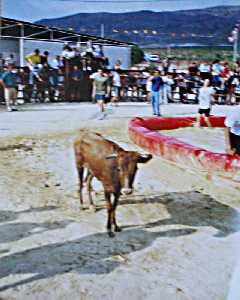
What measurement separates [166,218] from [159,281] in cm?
187

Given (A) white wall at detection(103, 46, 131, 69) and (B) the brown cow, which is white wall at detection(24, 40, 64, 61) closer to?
(A) white wall at detection(103, 46, 131, 69)

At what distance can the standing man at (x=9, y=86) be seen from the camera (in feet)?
60.6

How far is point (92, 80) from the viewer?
2250 cm

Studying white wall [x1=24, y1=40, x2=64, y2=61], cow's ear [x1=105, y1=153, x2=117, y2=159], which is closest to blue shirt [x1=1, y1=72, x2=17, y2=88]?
white wall [x1=24, y1=40, x2=64, y2=61]

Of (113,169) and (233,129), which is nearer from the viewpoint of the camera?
(113,169)

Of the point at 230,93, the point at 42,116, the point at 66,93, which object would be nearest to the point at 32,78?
the point at 66,93

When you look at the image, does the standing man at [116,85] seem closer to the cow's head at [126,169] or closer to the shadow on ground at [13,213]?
the shadow on ground at [13,213]

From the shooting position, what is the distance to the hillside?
37.2 metres

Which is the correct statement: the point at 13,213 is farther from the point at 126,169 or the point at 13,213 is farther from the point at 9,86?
the point at 9,86

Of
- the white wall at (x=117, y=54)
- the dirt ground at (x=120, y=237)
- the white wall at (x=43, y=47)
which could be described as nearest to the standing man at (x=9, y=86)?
the white wall at (x=43, y=47)

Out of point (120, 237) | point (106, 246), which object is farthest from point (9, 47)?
point (106, 246)

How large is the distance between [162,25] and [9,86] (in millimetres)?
24374

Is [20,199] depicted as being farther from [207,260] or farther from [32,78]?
[32,78]

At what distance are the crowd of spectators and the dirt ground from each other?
36.4 feet
